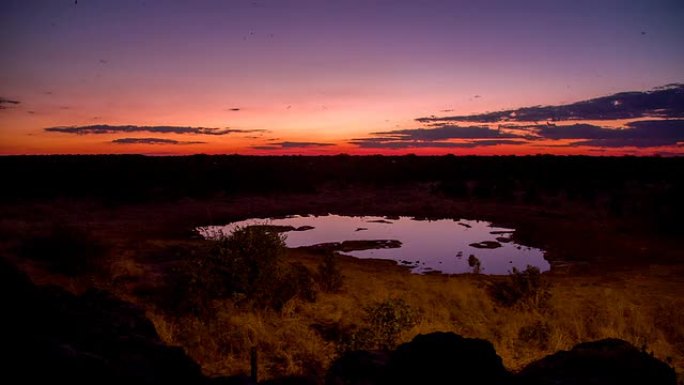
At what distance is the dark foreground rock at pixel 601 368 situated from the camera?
4.60m

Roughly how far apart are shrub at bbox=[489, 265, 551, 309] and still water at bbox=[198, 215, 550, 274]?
11.1ft

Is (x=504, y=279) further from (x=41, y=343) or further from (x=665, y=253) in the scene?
(x=41, y=343)

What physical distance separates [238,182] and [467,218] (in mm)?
21435

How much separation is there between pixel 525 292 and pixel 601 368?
705 centimetres

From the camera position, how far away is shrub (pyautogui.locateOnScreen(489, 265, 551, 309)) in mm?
11179

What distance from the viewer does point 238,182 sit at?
4159 cm

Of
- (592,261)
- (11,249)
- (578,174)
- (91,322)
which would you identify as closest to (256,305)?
(91,322)

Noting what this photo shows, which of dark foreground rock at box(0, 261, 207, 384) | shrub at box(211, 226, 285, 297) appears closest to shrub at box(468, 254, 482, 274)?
shrub at box(211, 226, 285, 297)

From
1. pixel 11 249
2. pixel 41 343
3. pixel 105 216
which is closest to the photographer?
pixel 41 343

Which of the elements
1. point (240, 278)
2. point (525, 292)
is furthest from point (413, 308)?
point (240, 278)

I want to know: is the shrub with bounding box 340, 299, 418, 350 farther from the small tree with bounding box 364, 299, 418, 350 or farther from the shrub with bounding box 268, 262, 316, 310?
the shrub with bounding box 268, 262, 316, 310

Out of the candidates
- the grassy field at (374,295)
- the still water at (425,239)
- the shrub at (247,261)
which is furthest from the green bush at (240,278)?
the still water at (425,239)

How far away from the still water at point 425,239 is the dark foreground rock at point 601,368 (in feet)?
34.7

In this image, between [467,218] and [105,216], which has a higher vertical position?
[105,216]
